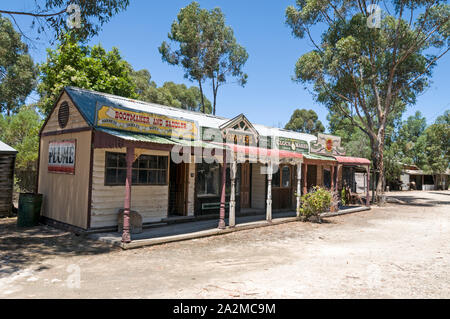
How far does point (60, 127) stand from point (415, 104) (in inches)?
979

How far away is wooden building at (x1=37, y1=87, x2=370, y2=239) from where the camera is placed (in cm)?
898

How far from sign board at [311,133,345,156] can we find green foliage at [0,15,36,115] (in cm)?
2794

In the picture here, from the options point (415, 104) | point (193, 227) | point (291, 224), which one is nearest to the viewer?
point (193, 227)

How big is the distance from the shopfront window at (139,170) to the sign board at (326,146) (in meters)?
7.79

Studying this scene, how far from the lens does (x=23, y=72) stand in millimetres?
32062

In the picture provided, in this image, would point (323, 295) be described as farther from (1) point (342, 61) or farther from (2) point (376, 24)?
(2) point (376, 24)

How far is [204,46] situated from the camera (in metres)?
30.9

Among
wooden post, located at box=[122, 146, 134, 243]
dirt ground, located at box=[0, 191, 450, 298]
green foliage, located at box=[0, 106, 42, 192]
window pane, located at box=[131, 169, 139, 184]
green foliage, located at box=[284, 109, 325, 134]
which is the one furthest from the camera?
green foliage, located at box=[284, 109, 325, 134]

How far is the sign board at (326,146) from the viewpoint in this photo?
50.5 feet

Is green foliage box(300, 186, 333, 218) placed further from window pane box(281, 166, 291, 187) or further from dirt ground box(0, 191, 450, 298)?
window pane box(281, 166, 291, 187)

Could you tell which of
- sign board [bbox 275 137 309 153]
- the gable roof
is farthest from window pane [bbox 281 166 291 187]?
the gable roof

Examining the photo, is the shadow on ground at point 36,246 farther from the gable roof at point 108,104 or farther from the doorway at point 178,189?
the doorway at point 178,189

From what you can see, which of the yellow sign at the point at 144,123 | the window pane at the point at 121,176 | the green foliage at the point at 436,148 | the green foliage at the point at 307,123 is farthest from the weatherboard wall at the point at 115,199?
the green foliage at the point at 307,123
